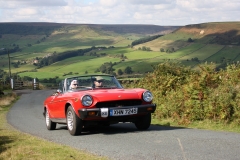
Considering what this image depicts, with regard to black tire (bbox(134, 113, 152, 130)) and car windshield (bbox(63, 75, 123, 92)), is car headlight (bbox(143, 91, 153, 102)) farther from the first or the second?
car windshield (bbox(63, 75, 123, 92))

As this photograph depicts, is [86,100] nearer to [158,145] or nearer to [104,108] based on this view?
[104,108]

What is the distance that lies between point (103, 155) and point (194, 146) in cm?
165

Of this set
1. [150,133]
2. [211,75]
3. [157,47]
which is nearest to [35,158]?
[150,133]

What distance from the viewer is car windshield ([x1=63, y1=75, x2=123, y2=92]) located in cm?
1259

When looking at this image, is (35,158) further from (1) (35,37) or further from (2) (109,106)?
(1) (35,37)

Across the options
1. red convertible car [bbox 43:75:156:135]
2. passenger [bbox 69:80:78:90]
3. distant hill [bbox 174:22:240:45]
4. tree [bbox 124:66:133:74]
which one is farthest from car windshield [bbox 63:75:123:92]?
distant hill [bbox 174:22:240:45]

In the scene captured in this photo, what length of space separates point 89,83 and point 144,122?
2016 mm

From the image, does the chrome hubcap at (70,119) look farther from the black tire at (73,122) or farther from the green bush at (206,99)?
the green bush at (206,99)

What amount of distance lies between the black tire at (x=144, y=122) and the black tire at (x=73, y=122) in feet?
5.05

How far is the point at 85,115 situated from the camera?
10.6m

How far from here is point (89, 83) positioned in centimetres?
1266

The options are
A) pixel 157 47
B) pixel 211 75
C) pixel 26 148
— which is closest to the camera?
pixel 26 148

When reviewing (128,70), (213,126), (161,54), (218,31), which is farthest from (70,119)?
(218,31)

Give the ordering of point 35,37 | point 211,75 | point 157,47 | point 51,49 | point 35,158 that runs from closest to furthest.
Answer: point 35,158
point 211,75
point 157,47
point 51,49
point 35,37
